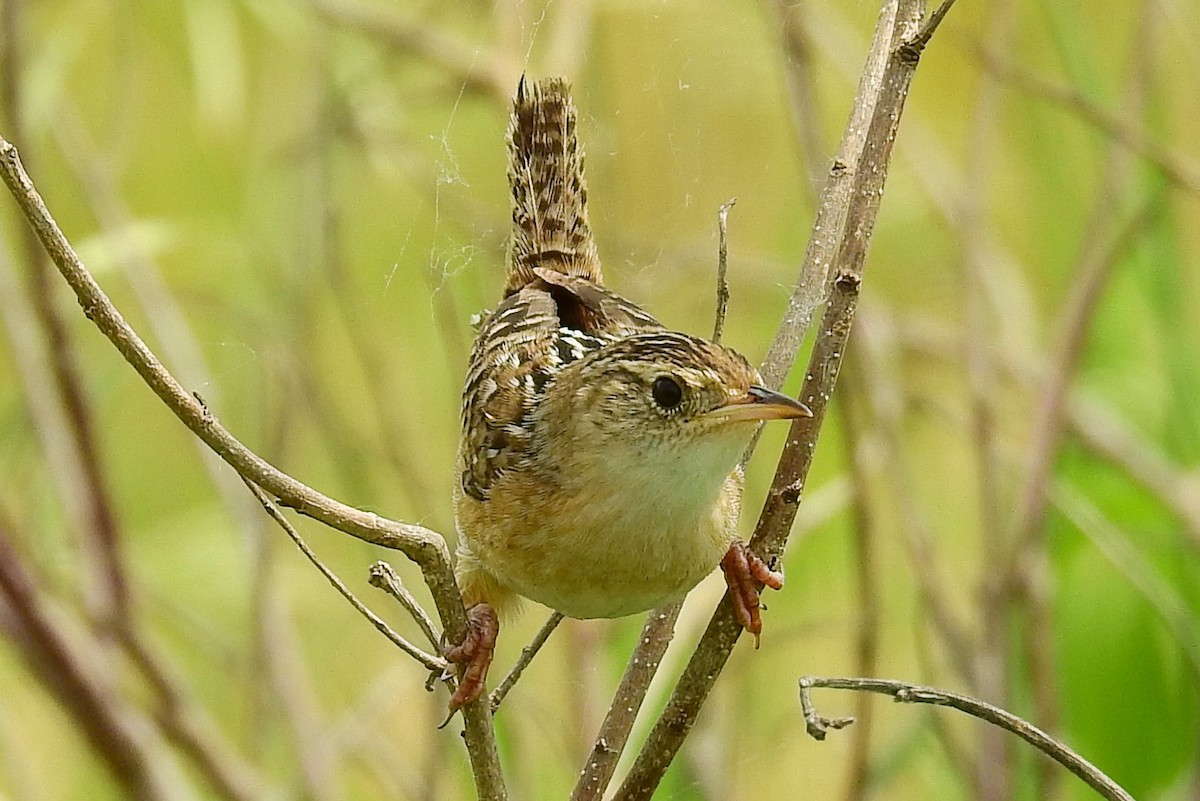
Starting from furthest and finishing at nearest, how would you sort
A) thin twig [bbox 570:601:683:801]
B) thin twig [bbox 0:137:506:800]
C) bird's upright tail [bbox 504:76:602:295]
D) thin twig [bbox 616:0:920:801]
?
bird's upright tail [bbox 504:76:602:295], thin twig [bbox 570:601:683:801], thin twig [bbox 616:0:920:801], thin twig [bbox 0:137:506:800]

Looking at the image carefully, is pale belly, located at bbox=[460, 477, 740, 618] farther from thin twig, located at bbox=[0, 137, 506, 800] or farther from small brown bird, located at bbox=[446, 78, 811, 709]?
thin twig, located at bbox=[0, 137, 506, 800]

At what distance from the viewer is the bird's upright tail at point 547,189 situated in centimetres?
185

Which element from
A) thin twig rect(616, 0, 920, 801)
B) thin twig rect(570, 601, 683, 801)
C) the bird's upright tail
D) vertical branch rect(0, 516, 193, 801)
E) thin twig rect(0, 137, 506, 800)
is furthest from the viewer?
vertical branch rect(0, 516, 193, 801)

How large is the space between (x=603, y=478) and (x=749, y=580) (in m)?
0.19

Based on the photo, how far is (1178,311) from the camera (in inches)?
107

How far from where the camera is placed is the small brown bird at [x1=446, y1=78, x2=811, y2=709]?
1489 mm

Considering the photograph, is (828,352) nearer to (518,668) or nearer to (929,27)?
(929,27)

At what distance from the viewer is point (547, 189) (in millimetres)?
1915

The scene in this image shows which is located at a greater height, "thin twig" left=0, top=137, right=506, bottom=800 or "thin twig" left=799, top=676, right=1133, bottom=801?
"thin twig" left=799, top=676, right=1133, bottom=801

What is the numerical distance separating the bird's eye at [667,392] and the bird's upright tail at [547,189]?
1.54ft

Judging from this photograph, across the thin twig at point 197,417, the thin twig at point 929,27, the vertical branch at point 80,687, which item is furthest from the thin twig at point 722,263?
the vertical branch at point 80,687

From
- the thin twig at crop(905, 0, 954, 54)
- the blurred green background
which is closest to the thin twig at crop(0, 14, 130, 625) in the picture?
the blurred green background

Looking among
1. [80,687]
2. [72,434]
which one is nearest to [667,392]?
[80,687]

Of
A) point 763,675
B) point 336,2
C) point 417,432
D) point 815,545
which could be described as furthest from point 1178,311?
point 417,432
